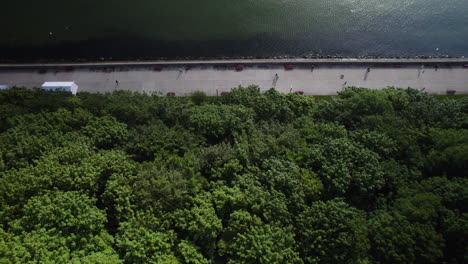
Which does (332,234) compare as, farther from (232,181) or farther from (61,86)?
(61,86)

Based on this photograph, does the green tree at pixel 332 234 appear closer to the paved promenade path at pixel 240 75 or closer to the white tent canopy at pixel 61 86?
the paved promenade path at pixel 240 75

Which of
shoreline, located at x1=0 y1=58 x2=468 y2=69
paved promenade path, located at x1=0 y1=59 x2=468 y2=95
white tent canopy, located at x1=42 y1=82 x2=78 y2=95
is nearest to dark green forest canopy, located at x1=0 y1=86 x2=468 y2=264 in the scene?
white tent canopy, located at x1=42 y1=82 x2=78 y2=95

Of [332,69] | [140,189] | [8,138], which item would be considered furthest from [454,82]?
[8,138]

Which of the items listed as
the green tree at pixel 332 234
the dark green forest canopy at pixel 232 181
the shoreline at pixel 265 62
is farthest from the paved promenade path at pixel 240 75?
the green tree at pixel 332 234

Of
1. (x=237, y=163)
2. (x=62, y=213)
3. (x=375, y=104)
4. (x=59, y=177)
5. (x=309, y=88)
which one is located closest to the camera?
(x=62, y=213)

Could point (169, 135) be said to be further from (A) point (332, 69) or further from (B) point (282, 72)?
(A) point (332, 69)
